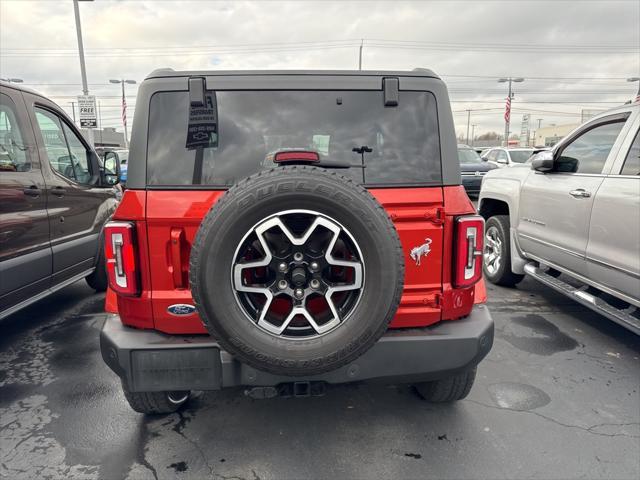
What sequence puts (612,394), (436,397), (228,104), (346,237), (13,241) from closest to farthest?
(346,237) < (228,104) < (436,397) < (612,394) < (13,241)

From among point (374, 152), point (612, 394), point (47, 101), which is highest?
point (47, 101)

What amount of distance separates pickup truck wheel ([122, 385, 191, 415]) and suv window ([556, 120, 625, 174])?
12.2ft

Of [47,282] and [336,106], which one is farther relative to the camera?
[47,282]

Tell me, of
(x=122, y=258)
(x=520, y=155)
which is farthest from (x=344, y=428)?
(x=520, y=155)

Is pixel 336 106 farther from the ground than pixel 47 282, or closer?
farther from the ground

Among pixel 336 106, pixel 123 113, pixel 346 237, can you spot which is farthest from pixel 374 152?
pixel 123 113

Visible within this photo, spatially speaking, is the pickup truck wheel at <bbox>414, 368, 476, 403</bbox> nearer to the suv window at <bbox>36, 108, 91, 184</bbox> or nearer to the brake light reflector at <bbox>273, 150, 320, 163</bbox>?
the brake light reflector at <bbox>273, 150, 320, 163</bbox>

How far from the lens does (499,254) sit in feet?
17.8

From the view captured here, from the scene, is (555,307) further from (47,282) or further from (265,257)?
(47,282)

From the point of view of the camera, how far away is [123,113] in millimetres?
26797

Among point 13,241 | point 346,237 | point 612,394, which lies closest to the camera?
point 346,237

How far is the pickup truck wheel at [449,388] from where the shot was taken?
2.74 metres

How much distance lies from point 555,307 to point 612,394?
6.13 feet

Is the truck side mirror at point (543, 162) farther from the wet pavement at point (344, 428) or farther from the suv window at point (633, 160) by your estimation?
the wet pavement at point (344, 428)
